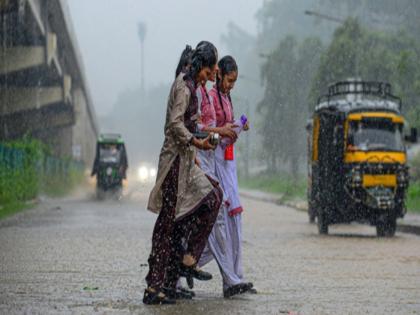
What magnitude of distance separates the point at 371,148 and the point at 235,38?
15319cm

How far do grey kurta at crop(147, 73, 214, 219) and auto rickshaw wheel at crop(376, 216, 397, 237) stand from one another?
40.1ft

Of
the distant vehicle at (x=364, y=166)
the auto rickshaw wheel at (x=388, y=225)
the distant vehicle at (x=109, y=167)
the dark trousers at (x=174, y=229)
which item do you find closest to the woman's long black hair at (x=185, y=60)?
the dark trousers at (x=174, y=229)

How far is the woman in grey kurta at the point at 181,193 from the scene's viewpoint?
28.5ft

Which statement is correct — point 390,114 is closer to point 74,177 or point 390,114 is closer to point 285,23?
point 74,177

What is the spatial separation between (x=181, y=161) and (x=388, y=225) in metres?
12.4

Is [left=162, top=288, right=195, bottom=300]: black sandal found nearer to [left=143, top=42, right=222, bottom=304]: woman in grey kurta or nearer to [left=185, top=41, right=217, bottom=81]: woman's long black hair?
[left=143, top=42, right=222, bottom=304]: woman in grey kurta

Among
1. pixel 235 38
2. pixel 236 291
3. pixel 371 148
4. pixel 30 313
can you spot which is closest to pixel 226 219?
pixel 236 291

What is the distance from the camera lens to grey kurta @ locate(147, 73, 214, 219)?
342 inches

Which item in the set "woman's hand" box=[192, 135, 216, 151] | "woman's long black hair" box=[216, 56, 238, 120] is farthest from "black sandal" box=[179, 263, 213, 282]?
"woman's long black hair" box=[216, 56, 238, 120]

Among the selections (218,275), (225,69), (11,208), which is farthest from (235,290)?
(11,208)

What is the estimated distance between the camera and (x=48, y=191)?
44.4m

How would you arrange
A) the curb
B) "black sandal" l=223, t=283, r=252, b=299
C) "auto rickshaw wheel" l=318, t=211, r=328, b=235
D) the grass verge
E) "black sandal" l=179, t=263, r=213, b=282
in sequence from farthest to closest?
1. the grass verge
2. the curb
3. "auto rickshaw wheel" l=318, t=211, r=328, b=235
4. "black sandal" l=223, t=283, r=252, b=299
5. "black sandal" l=179, t=263, r=213, b=282

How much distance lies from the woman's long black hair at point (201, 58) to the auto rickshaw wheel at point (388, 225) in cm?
1211

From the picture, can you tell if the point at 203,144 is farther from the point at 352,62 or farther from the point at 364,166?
the point at 352,62
